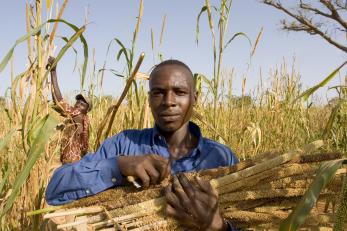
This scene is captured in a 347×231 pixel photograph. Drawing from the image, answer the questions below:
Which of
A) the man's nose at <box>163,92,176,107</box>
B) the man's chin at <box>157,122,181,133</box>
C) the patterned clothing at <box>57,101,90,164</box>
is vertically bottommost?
the patterned clothing at <box>57,101,90,164</box>

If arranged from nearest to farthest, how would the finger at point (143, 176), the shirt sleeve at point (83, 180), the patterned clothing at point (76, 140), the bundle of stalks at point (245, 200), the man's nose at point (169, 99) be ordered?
the bundle of stalks at point (245, 200) → the finger at point (143, 176) → the shirt sleeve at point (83, 180) → the man's nose at point (169, 99) → the patterned clothing at point (76, 140)

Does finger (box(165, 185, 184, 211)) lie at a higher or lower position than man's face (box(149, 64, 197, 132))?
lower

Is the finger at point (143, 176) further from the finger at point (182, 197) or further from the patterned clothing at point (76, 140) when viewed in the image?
the patterned clothing at point (76, 140)

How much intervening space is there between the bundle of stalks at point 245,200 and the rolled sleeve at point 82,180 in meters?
0.15

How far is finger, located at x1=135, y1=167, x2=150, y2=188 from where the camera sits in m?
1.06

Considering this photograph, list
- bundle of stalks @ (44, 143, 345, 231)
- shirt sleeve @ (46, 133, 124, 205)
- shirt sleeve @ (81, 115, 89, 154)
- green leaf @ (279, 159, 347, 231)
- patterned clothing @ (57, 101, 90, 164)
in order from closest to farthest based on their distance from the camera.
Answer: green leaf @ (279, 159, 347, 231) → bundle of stalks @ (44, 143, 345, 231) → shirt sleeve @ (46, 133, 124, 205) → patterned clothing @ (57, 101, 90, 164) → shirt sleeve @ (81, 115, 89, 154)

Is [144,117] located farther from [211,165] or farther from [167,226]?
[167,226]

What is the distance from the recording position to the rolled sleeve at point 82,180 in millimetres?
1191

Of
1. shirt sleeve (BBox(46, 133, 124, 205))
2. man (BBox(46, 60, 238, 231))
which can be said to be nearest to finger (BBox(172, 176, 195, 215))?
man (BBox(46, 60, 238, 231))

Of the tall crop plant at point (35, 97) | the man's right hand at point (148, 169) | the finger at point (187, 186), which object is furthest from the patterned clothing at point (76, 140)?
the finger at point (187, 186)

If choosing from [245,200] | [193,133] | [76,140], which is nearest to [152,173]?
[245,200]

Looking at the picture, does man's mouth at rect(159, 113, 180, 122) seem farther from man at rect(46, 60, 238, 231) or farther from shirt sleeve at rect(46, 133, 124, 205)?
shirt sleeve at rect(46, 133, 124, 205)

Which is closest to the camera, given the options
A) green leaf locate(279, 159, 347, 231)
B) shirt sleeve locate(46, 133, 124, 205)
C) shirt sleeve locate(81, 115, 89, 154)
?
green leaf locate(279, 159, 347, 231)

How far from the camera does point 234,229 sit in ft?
3.37
